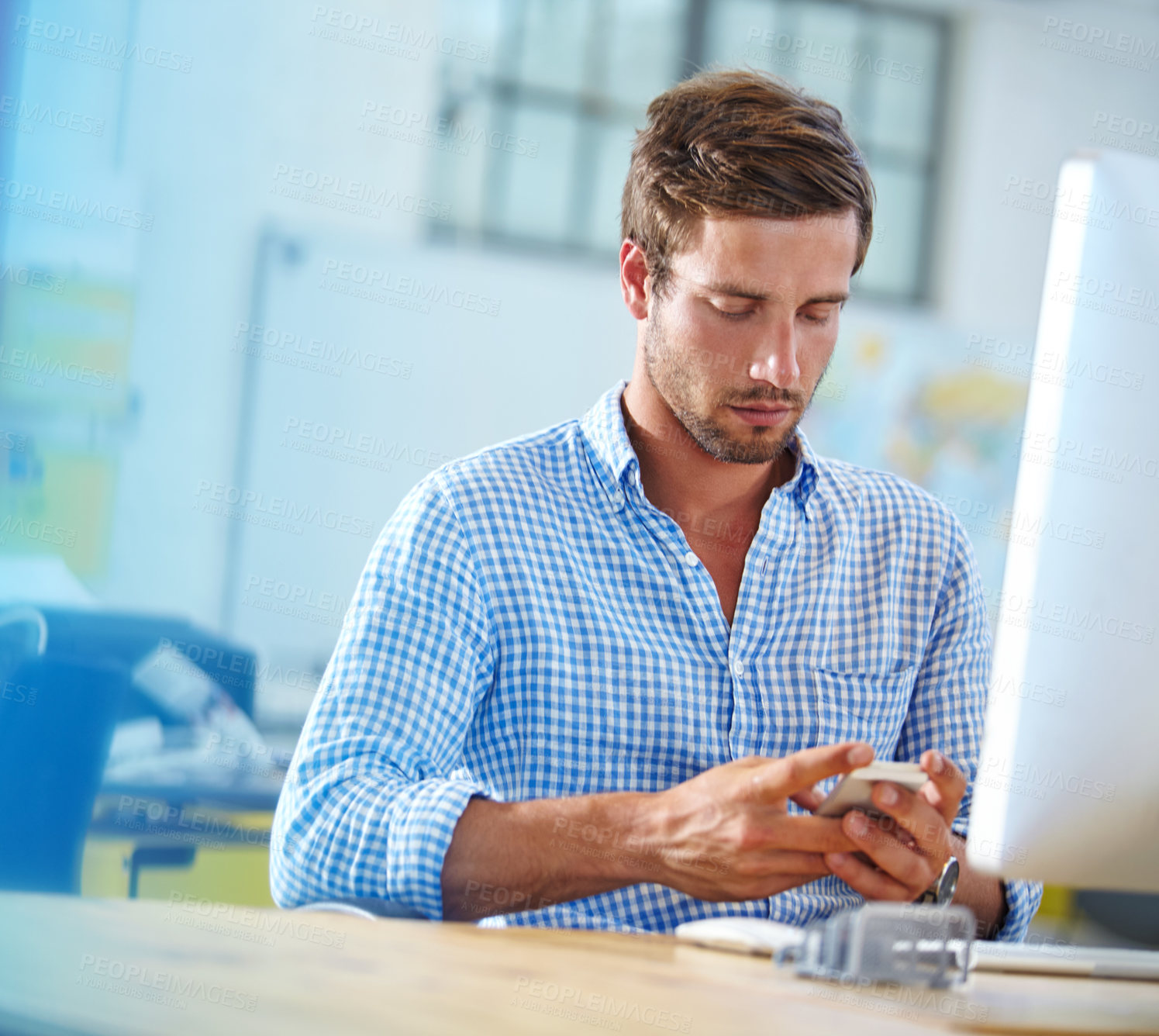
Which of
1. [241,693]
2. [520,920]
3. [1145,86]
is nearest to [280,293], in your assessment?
[241,693]

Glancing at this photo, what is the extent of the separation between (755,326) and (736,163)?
7.8 inches

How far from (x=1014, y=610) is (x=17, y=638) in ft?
7.16

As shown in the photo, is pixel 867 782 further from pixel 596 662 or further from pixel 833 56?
pixel 833 56

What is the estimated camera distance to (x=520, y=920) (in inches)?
47.6

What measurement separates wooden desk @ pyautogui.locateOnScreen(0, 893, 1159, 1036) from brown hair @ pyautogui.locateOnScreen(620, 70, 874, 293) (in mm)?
842

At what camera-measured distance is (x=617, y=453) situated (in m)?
1.43

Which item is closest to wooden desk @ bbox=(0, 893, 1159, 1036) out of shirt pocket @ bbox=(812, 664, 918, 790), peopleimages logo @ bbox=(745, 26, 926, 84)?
shirt pocket @ bbox=(812, 664, 918, 790)

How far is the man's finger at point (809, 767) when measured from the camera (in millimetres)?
893

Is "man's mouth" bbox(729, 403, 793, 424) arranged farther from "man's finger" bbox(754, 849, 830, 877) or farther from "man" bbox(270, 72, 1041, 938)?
"man's finger" bbox(754, 849, 830, 877)

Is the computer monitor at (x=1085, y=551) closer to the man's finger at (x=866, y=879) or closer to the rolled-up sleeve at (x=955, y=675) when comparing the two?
the man's finger at (x=866, y=879)

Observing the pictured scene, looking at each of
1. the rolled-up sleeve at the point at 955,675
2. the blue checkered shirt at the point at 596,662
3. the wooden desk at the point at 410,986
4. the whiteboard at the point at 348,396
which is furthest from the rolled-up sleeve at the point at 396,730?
the whiteboard at the point at 348,396

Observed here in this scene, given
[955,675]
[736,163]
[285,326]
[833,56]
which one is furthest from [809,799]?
[833,56]

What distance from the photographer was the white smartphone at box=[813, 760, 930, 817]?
920 mm

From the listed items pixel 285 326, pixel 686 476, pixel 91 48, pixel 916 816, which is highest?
pixel 91 48
